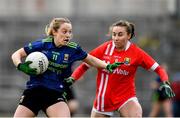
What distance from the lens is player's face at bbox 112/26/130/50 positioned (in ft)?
41.6

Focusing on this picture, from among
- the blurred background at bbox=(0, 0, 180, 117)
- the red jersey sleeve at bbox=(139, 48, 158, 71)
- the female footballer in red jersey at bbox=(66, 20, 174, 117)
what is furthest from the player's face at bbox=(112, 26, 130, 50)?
the blurred background at bbox=(0, 0, 180, 117)

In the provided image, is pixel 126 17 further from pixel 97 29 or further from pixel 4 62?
pixel 4 62

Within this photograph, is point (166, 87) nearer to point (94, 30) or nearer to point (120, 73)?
point (120, 73)

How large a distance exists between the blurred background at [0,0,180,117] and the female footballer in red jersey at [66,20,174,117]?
1176 cm

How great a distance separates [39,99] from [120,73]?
1.62m

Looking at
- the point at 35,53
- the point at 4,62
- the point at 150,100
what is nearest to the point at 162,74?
the point at 35,53

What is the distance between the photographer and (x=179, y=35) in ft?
83.6

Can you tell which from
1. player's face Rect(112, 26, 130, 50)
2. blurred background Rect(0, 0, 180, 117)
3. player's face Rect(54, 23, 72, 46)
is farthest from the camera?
blurred background Rect(0, 0, 180, 117)

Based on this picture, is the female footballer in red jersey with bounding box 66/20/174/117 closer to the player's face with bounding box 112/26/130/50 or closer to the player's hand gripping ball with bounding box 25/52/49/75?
the player's face with bounding box 112/26/130/50

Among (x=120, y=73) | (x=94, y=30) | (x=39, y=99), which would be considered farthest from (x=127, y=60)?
(x=94, y=30)

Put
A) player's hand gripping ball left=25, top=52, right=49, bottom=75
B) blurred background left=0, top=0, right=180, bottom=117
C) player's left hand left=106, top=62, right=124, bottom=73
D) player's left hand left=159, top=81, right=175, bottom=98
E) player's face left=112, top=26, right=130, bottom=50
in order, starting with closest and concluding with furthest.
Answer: player's hand gripping ball left=25, top=52, right=49, bottom=75, player's left hand left=106, top=62, right=124, bottom=73, player's left hand left=159, top=81, right=175, bottom=98, player's face left=112, top=26, right=130, bottom=50, blurred background left=0, top=0, right=180, bottom=117

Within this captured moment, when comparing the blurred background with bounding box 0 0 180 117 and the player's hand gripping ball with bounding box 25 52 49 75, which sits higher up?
the player's hand gripping ball with bounding box 25 52 49 75

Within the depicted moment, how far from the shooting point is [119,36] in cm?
1270

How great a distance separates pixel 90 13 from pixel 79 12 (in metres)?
0.46
